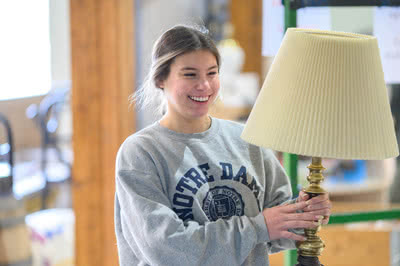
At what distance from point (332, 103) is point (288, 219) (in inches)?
10.3

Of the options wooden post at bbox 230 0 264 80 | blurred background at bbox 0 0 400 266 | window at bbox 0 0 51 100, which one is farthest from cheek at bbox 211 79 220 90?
wooden post at bbox 230 0 264 80

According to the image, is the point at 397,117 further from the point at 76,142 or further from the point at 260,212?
the point at 76,142

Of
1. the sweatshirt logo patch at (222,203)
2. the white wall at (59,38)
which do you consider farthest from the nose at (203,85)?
the white wall at (59,38)

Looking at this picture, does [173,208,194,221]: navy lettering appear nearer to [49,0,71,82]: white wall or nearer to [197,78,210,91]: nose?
[197,78,210,91]: nose

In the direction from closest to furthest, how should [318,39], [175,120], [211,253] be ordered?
[318,39] → [211,253] → [175,120]

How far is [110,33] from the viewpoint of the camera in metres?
2.84

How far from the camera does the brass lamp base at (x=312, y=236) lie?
1.15 m

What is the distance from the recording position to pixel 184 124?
1.25m

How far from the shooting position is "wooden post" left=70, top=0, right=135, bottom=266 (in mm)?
2820

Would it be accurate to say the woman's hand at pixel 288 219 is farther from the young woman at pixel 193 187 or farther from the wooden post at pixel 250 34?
the wooden post at pixel 250 34

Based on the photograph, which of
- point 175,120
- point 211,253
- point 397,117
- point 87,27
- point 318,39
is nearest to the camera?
point 318,39

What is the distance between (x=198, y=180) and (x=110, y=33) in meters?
1.81

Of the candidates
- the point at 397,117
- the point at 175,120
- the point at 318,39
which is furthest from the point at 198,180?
the point at 397,117

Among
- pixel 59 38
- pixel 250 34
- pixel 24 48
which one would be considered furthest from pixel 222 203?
pixel 250 34
